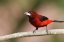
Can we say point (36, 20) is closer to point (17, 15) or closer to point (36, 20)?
point (36, 20)

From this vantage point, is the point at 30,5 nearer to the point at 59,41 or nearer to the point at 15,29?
the point at 15,29

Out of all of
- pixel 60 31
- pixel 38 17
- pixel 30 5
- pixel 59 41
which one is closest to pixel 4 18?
pixel 30 5

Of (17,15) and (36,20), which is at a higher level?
(17,15)

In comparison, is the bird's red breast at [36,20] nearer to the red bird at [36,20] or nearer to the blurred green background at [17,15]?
the red bird at [36,20]

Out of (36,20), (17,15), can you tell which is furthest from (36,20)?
(17,15)

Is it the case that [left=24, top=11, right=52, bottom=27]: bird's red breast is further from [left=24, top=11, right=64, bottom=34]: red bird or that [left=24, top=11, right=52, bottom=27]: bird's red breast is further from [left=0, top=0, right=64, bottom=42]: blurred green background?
[left=0, top=0, right=64, bottom=42]: blurred green background

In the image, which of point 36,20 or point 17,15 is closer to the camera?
point 36,20

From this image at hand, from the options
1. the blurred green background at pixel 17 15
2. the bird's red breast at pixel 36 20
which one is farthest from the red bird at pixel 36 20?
the blurred green background at pixel 17 15

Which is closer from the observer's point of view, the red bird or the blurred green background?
the red bird

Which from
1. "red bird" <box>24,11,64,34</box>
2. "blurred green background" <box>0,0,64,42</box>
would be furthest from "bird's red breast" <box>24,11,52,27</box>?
"blurred green background" <box>0,0,64,42</box>

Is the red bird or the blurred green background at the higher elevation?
the blurred green background

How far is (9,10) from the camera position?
6.49 metres

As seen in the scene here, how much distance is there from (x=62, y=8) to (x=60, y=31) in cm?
170

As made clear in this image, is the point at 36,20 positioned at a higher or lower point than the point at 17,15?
lower
